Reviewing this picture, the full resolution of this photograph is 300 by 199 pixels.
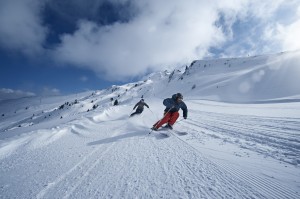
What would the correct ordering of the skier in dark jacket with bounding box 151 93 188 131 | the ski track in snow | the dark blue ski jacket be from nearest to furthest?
the ski track in snow, the skier in dark jacket with bounding box 151 93 188 131, the dark blue ski jacket

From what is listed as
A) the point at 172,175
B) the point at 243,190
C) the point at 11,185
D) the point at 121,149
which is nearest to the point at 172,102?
the point at 121,149

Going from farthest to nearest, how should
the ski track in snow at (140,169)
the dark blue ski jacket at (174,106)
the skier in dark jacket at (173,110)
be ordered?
the dark blue ski jacket at (174,106)
the skier in dark jacket at (173,110)
the ski track in snow at (140,169)

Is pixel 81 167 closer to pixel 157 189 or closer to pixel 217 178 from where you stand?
pixel 157 189

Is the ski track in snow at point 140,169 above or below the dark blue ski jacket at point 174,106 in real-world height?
below

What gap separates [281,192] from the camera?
2.71 metres

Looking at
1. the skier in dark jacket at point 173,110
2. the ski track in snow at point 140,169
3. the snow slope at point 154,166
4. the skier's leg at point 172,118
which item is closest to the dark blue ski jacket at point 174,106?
the skier in dark jacket at point 173,110

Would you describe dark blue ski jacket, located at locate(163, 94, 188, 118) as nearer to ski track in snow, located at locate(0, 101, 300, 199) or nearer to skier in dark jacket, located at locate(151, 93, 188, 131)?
skier in dark jacket, located at locate(151, 93, 188, 131)

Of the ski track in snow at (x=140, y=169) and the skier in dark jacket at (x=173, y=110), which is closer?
the ski track in snow at (x=140, y=169)

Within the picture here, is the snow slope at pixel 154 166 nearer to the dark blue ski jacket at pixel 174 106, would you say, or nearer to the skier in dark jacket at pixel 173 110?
the skier in dark jacket at pixel 173 110

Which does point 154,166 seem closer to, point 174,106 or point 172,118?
point 172,118

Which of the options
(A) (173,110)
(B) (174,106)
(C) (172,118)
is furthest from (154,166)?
(B) (174,106)

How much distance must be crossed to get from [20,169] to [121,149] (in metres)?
2.33

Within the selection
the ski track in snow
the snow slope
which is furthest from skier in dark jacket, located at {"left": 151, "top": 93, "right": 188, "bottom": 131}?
the ski track in snow

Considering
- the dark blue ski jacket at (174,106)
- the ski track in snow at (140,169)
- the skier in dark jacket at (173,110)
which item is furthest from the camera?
the dark blue ski jacket at (174,106)
